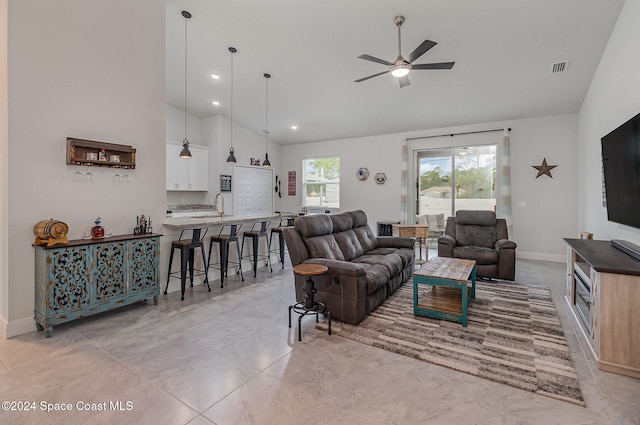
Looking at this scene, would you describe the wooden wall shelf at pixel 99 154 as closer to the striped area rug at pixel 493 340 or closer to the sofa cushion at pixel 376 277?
the striped area rug at pixel 493 340

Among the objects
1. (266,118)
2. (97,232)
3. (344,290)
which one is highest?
(266,118)

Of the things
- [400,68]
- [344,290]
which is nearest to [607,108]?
[400,68]

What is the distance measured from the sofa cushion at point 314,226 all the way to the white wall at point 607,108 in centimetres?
303

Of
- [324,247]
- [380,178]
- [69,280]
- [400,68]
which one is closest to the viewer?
[69,280]

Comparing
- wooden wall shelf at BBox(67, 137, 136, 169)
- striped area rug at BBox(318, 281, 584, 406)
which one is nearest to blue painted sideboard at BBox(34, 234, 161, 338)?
wooden wall shelf at BBox(67, 137, 136, 169)

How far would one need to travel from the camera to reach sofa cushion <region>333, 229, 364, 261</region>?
404 cm

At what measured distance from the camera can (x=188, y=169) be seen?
24.5 ft

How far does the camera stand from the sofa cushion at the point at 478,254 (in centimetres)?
447

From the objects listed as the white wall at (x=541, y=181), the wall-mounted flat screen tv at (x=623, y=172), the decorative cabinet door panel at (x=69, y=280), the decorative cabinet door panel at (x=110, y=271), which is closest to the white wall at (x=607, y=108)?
the wall-mounted flat screen tv at (x=623, y=172)

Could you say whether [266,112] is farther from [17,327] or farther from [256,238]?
[17,327]

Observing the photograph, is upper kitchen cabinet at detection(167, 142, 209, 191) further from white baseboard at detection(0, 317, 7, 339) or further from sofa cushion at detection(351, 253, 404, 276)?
sofa cushion at detection(351, 253, 404, 276)

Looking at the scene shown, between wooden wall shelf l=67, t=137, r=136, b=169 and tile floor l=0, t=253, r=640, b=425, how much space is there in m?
1.65

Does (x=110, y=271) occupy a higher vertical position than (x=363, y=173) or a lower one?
lower

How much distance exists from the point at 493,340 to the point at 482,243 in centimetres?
258
